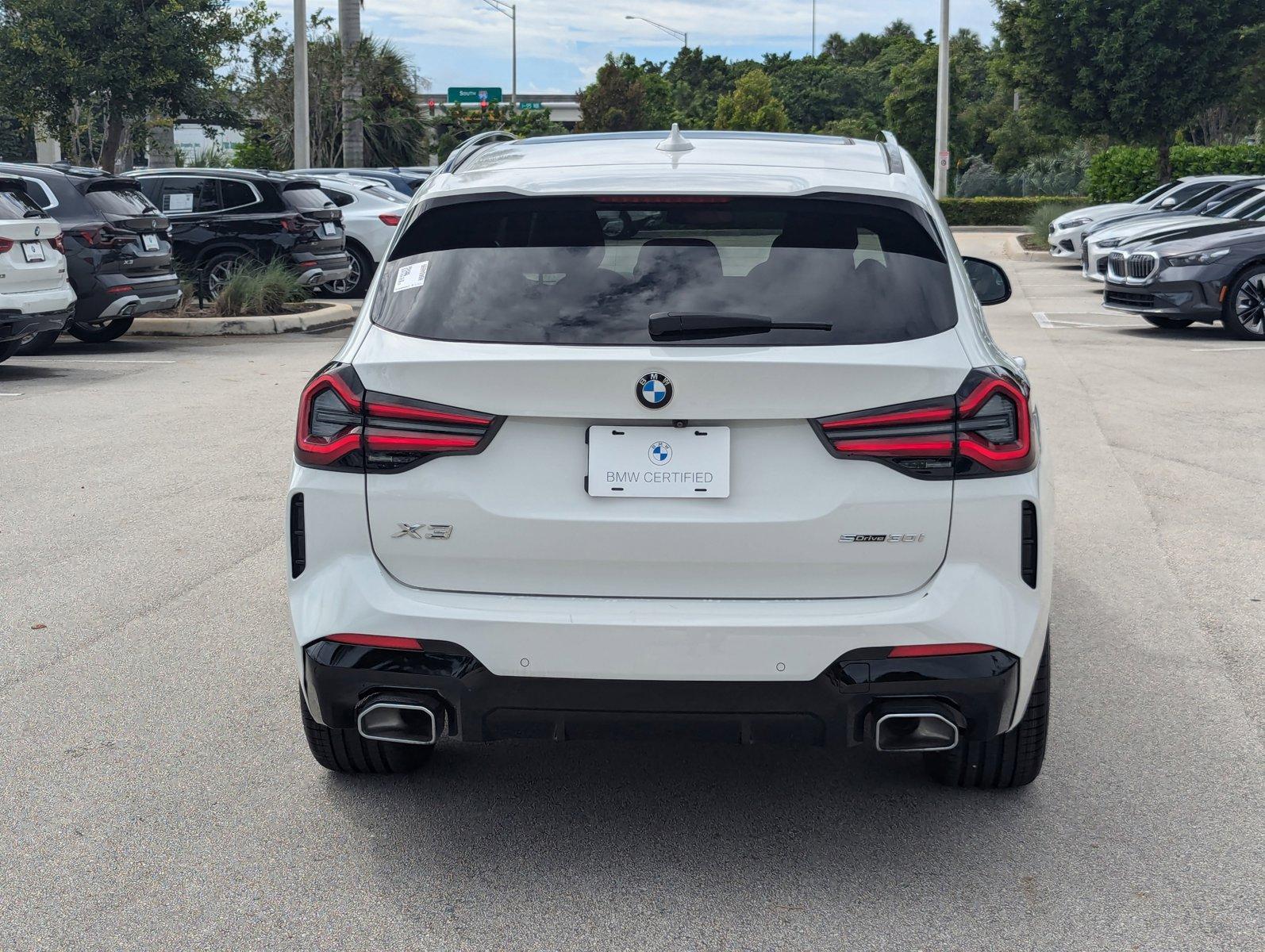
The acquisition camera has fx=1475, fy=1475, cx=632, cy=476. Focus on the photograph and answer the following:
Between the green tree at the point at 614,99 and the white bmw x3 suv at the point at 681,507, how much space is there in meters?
81.6

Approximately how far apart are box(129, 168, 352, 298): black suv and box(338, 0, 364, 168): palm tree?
21.0 meters

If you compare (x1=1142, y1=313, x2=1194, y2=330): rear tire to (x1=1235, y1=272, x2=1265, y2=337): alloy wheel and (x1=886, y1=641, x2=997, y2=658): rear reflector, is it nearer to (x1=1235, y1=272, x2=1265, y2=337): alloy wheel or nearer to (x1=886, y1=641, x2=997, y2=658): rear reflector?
(x1=1235, y1=272, x2=1265, y2=337): alloy wheel

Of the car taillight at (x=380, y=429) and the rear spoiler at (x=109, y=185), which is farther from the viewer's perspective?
Answer: the rear spoiler at (x=109, y=185)

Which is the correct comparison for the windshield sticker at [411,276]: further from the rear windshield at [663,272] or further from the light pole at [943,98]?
the light pole at [943,98]

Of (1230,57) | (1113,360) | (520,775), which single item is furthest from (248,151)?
(520,775)

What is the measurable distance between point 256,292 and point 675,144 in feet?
46.3

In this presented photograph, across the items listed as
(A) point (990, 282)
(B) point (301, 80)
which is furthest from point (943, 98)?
(A) point (990, 282)

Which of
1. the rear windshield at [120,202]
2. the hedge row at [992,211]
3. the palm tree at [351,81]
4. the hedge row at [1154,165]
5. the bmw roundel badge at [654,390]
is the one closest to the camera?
the bmw roundel badge at [654,390]

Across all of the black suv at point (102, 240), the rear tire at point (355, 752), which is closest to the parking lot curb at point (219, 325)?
the black suv at point (102, 240)

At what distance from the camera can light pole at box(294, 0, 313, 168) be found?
28009 mm

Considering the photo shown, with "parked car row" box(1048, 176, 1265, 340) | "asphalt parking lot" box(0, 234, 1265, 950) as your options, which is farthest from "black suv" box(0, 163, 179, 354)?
"parked car row" box(1048, 176, 1265, 340)

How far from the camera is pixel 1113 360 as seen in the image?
1446 centimetres

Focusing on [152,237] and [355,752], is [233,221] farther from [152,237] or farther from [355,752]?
[355,752]

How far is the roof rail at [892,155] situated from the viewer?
396cm
